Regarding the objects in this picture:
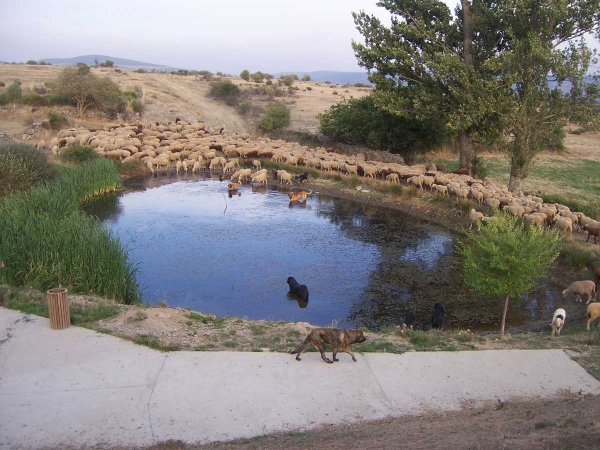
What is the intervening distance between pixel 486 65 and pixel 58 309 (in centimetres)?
2040

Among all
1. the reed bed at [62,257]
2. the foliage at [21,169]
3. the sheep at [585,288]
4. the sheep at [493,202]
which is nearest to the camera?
the reed bed at [62,257]

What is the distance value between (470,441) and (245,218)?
15.3m

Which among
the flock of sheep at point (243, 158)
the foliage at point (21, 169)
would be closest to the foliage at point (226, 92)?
the flock of sheep at point (243, 158)

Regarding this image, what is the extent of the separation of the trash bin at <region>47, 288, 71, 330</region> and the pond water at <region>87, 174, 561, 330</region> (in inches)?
152

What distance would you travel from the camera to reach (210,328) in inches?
393

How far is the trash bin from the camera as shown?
8680mm

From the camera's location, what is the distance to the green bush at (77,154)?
27.0 meters

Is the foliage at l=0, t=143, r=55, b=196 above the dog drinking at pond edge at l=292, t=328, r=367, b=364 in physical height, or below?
above

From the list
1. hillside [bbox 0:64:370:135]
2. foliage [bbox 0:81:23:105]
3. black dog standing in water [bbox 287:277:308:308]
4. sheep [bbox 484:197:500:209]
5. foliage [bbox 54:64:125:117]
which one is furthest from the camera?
hillside [bbox 0:64:370:135]

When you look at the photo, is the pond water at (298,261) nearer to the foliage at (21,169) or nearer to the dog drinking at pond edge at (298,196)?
the dog drinking at pond edge at (298,196)

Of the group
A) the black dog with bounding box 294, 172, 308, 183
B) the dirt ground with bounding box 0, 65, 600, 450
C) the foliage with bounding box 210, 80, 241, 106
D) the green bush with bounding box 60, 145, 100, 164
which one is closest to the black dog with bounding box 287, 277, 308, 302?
the dirt ground with bounding box 0, 65, 600, 450

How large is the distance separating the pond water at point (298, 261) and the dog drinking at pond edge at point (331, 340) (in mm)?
3393

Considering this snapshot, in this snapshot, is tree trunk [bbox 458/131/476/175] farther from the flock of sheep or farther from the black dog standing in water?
the black dog standing in water

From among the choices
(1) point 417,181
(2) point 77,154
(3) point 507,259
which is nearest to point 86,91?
(2) point 77,154
